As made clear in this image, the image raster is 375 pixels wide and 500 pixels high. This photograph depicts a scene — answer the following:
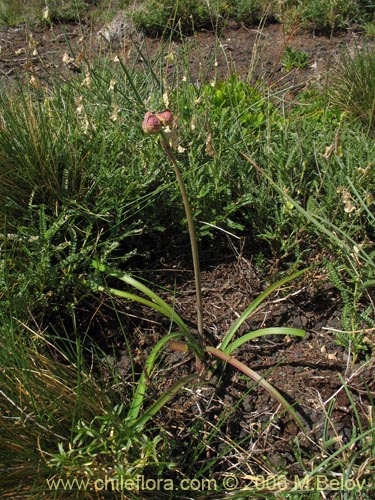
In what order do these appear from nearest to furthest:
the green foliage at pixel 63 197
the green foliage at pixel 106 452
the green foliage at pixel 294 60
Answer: the green foliage at pixel 106 452 < the green foliage at pixel 63 197 < the green foliage at pixel 294 60

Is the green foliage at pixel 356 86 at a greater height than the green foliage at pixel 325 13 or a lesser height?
lesser

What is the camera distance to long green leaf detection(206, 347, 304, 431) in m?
1.46

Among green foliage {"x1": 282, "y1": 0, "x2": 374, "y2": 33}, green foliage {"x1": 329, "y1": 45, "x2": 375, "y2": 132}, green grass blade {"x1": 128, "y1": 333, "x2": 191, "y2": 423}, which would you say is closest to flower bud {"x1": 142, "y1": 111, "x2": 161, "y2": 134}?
green grass blade {"x1": 128, "y1": 333, "x2": 191, "y2": 423}

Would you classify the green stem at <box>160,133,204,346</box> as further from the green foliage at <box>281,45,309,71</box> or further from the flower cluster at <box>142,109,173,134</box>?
the green foliage at <box>281,45,309,71</box>

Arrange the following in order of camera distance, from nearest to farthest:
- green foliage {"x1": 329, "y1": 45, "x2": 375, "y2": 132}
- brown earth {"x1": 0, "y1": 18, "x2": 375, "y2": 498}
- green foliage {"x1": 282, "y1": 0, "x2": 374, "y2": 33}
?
brown earth {"x1": 0, "y1": 18, "x2": 375, "y2": 498} < green foliage {"x1": 329, "y1": 45, "x2": 375, "y2": 132} < green foliage {"x1": 282, "y1": 0, "x2": 374, "y2": 33}

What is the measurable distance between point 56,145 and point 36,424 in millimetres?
1066

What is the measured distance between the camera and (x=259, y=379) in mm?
1474

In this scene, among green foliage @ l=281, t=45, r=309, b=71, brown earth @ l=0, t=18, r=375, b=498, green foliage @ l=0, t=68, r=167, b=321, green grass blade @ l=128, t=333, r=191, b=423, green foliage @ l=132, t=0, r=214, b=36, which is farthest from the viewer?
green foliage @ l=132, t=0, r=214, b=36

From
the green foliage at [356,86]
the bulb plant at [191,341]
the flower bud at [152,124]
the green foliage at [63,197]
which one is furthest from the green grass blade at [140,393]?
the green foliage at [356,86]

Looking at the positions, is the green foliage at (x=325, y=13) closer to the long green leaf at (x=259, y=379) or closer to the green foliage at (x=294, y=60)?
the green foliage at (x=294, y=60)

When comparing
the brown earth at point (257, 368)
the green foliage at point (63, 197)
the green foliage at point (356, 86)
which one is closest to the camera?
the brown earth at point (257, 368)

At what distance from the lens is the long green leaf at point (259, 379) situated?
4.80 feet

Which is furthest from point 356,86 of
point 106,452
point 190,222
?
point 106,452

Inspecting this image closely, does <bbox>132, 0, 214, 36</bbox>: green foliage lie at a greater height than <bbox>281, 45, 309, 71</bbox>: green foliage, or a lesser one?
greater
